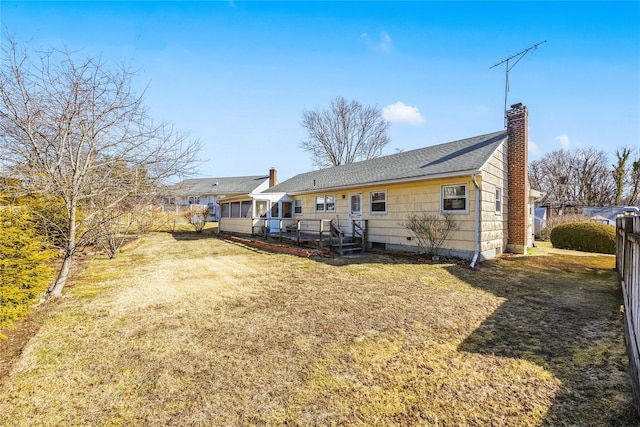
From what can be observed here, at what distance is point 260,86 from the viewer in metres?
12.6

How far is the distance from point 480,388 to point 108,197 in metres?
8.09

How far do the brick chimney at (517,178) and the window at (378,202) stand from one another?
196 inches

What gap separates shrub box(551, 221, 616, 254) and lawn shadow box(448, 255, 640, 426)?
5921 millimetres

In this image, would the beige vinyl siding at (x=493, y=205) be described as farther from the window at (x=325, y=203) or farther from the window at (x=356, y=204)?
the window at (x=325, y=203)

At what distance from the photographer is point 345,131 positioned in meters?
34.8

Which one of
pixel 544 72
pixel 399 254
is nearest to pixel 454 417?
pixel 399 254

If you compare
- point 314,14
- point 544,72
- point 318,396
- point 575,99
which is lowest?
point 318,396

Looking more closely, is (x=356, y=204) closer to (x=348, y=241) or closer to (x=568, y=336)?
(x=348, y=241)

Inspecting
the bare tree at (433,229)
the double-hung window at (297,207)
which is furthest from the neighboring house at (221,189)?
the bare tree at (433,229)

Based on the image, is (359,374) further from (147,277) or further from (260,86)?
(260,86)

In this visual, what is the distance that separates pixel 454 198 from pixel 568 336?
21.9 ft

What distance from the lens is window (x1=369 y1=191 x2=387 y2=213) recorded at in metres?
12.4

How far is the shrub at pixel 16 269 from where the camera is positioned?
3871mm

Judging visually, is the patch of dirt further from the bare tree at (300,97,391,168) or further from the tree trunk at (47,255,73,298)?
the bare tree at (300,97,391,168)
